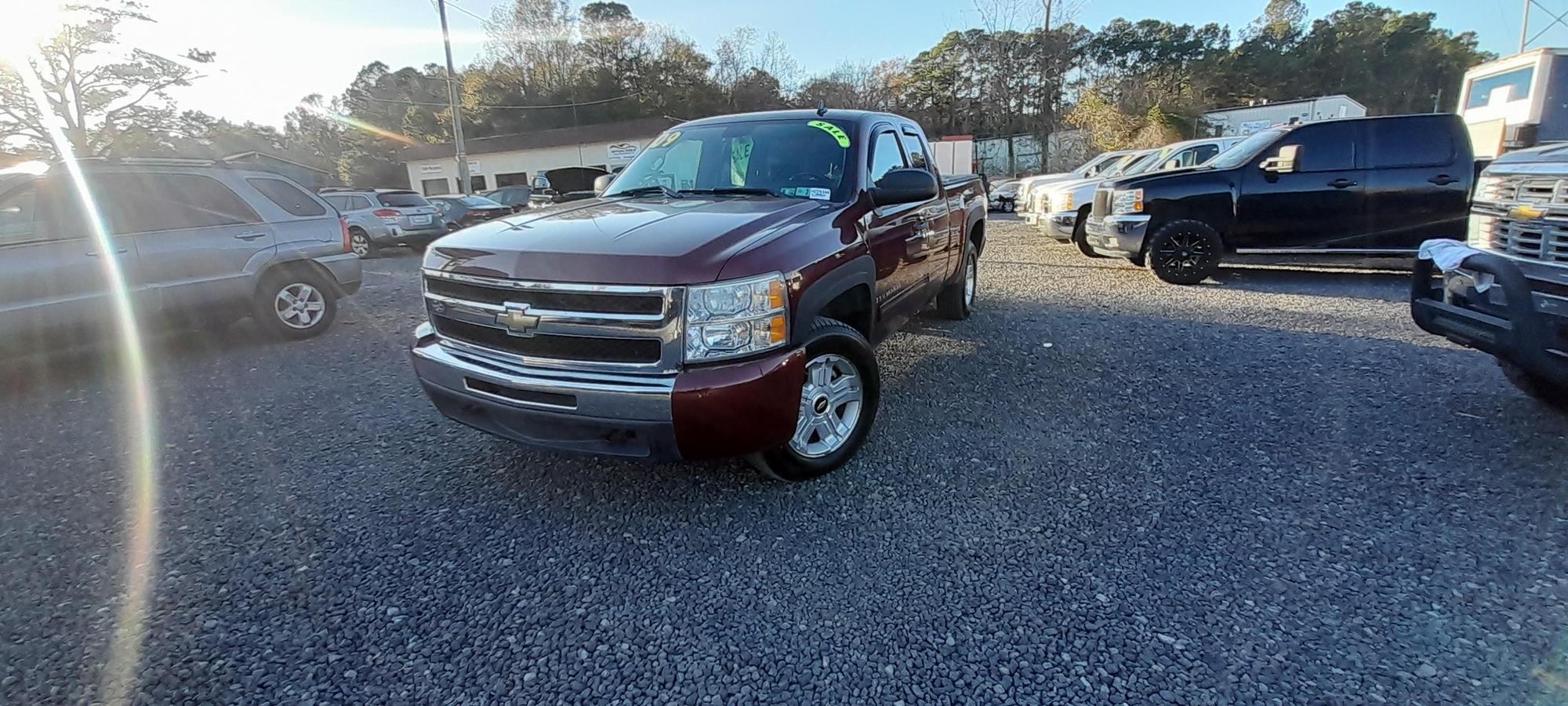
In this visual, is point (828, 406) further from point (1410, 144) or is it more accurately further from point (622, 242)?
point (1410, 144)

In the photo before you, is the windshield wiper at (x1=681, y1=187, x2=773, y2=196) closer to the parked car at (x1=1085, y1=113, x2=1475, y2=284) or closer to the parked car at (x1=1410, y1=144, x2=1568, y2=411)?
the parked car at (x1=1410, y1=144, x2=1568, y2=411)

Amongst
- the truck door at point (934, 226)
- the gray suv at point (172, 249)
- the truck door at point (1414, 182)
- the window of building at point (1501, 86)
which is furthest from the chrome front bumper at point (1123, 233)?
the window of building at point (1501, 86)

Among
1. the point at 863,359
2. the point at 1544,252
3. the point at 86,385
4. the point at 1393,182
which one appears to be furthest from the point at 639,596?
the point at 1393,182

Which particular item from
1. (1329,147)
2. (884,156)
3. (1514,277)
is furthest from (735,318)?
Answer: (1329,147)

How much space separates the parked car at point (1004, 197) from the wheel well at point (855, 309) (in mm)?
17598

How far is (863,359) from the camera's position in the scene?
3.32m

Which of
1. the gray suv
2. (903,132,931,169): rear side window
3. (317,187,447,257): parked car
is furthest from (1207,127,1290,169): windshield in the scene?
(317,187,447,257): parked car

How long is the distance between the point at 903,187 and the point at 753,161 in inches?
35.8

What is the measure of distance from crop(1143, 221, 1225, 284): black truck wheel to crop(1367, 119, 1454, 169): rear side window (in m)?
1.74

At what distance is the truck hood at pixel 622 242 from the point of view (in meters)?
2.60

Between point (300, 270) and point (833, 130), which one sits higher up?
point (833, 130)

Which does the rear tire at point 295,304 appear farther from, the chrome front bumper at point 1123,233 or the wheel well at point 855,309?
the chrome front bumper at point 1123,233

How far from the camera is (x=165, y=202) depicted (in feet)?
18.6

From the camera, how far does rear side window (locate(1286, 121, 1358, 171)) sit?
24.7ft
